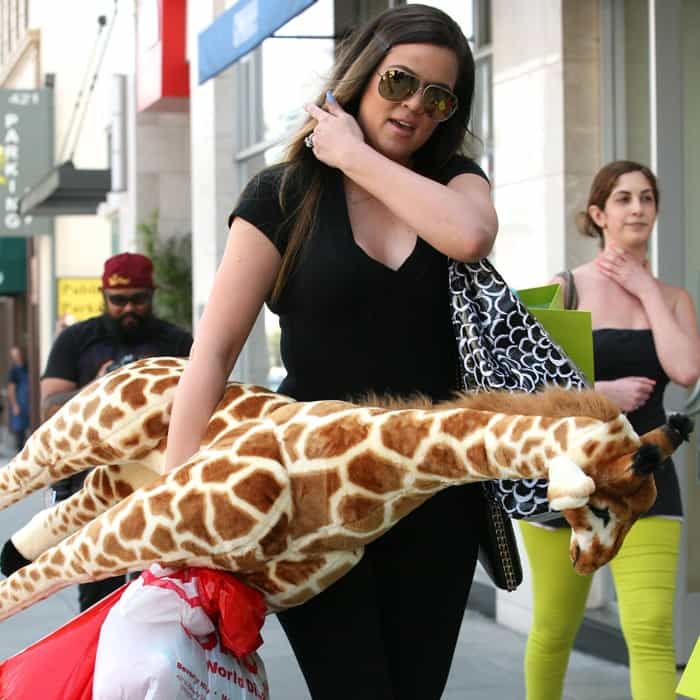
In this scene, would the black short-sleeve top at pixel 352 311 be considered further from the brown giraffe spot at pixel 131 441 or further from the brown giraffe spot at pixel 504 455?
the brown giraffe spot at pixel 504 455

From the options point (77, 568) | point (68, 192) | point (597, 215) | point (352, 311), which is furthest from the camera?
point (68, 192)

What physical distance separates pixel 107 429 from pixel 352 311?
501mm

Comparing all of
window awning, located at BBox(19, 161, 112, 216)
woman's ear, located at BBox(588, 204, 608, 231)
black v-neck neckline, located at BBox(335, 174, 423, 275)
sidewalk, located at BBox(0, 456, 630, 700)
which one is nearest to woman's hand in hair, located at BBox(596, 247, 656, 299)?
woman's ear, located at BBox(588, 204, 608, 231)

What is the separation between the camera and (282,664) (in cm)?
646

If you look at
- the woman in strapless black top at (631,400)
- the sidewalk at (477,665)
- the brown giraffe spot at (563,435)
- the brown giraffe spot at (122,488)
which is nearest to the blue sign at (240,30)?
the sidewalk at (477,665)

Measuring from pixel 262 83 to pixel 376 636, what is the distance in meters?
10.3

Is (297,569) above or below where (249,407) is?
below

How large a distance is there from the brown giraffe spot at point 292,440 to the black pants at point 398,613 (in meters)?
0.32

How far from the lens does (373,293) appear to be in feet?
8.61

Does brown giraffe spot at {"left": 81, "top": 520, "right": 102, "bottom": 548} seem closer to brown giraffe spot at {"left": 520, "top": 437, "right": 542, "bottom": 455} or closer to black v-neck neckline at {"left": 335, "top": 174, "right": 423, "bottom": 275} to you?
black v-neck neckline at {"left": 335, "top": 174, "right": 423, "bottom": 275}

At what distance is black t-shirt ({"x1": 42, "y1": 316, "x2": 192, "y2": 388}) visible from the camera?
5961mm

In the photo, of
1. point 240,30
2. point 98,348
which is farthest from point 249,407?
point 240,30

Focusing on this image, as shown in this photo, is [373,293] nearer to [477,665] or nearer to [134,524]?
[134,524]

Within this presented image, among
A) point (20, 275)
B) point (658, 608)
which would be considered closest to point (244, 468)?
point (658, 608)
